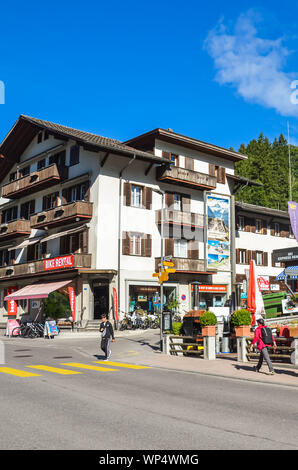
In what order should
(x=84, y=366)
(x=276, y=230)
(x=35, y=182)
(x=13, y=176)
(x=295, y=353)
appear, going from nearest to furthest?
(x=295, y=353) < (x=84, y=366) < (x=35, y=182) < (x=13, y=176) < (x=276, y=230)

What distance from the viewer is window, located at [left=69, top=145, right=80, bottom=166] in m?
34.7

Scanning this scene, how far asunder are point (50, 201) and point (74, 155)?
4.81m

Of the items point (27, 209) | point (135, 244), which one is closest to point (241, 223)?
point (135, 244)

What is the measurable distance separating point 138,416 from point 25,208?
35.3 metres

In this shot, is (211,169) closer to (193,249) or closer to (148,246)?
(193,249)

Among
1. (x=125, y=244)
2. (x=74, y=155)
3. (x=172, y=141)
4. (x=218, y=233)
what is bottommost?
(x=125, y=244)

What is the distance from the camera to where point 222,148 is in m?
38.8

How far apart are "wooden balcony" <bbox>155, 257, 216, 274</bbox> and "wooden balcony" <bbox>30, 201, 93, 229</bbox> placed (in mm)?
6016

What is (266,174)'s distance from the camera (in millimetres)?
58094

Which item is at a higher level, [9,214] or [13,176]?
[13,176]
